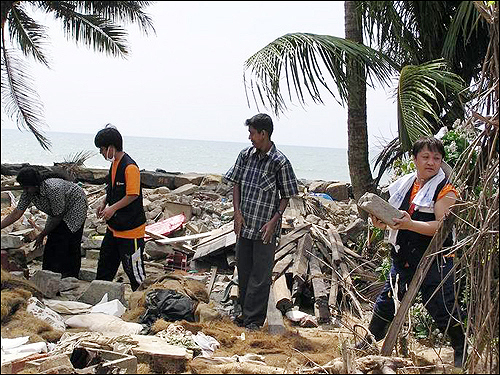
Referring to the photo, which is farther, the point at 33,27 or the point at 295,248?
the point at 33,27

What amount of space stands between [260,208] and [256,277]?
66cm

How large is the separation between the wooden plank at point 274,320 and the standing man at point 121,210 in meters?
1.40

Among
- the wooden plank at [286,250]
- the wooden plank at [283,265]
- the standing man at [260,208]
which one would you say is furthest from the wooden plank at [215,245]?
the standing man at [260,208]

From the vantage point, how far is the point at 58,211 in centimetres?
692

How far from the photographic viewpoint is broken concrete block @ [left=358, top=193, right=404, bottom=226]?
4179mm

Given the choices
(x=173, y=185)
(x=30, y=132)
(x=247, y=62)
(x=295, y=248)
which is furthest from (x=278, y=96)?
(x=173, y=185)

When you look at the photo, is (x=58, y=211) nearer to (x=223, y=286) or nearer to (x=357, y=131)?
(x=223, y=286)

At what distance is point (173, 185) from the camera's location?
15922 mm

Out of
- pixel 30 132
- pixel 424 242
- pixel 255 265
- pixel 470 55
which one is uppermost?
pixel 470 55

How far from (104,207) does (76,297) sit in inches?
39.6

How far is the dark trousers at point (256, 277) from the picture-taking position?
19.7 ft

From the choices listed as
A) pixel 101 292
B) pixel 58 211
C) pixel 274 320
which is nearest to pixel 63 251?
pixel 58 211

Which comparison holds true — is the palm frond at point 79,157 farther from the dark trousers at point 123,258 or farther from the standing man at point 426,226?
the standing man at point 426,226

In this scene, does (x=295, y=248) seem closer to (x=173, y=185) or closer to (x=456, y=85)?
(x=456, y=85)
